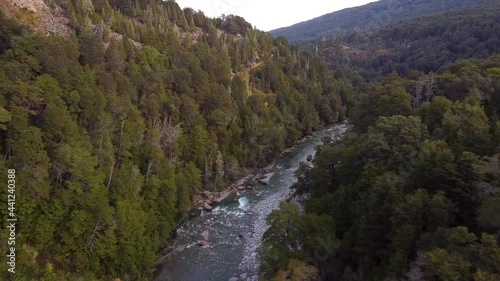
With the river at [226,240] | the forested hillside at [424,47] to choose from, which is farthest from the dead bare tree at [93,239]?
the forested hillside at [424,47]

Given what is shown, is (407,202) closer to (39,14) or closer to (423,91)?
(423,91)

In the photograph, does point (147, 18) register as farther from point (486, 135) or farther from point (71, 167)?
point (486, 135)

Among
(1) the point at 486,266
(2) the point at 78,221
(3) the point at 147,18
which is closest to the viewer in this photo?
(1) the point at 486,266

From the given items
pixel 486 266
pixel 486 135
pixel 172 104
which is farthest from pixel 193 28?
pixel 486 266

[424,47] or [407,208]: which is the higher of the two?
[407,208]

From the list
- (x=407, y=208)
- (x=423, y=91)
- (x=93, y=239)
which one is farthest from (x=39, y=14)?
(x=407, y=208)

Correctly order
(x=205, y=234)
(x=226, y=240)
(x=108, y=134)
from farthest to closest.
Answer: (x=205, y=234), (x=226, y=240), (x=108, y=134)

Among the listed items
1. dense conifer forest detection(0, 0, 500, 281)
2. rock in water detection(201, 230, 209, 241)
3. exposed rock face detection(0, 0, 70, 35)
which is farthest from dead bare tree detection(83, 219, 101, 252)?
exposed rock face detection(0, 0, 70, 35)

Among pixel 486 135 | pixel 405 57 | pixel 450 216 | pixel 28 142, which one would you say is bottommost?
pixel 405 57
